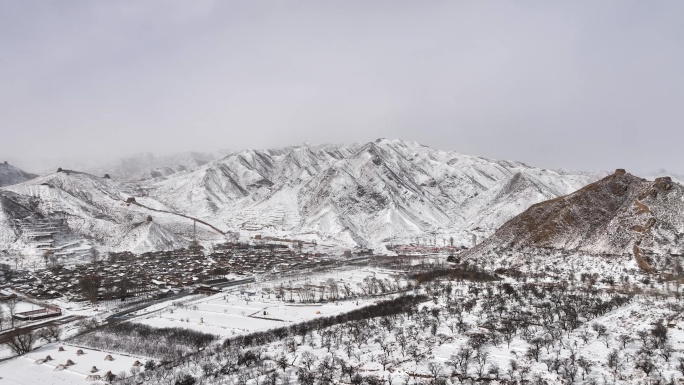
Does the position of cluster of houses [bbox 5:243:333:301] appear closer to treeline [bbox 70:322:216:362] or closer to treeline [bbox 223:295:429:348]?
treeline [bbox 70:322:216:362]

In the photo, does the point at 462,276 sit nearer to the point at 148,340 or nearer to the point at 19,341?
the point at 148,340

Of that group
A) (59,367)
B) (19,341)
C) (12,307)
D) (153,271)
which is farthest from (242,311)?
(153,271)

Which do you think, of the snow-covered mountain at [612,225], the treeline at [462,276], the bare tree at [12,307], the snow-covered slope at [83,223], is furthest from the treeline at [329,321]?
the snow-covered slope at [83,223]

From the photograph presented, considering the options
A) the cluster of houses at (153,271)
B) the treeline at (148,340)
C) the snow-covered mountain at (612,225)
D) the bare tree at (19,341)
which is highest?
the snow-covered mountain at (612,225)

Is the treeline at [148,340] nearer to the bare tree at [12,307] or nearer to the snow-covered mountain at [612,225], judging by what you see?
the bare tree at [12,307]

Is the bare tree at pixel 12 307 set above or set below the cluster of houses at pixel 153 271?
above

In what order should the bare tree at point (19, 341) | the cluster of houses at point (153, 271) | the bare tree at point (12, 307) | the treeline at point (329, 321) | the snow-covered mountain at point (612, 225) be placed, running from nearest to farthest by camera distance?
the treeline at point (329, 321)
the bare tree at point (19, 341)
the bare tree at point (12, 307)
the snow-covered mountain at point (612, 225)
the cluster of houses at point (153, 271)
